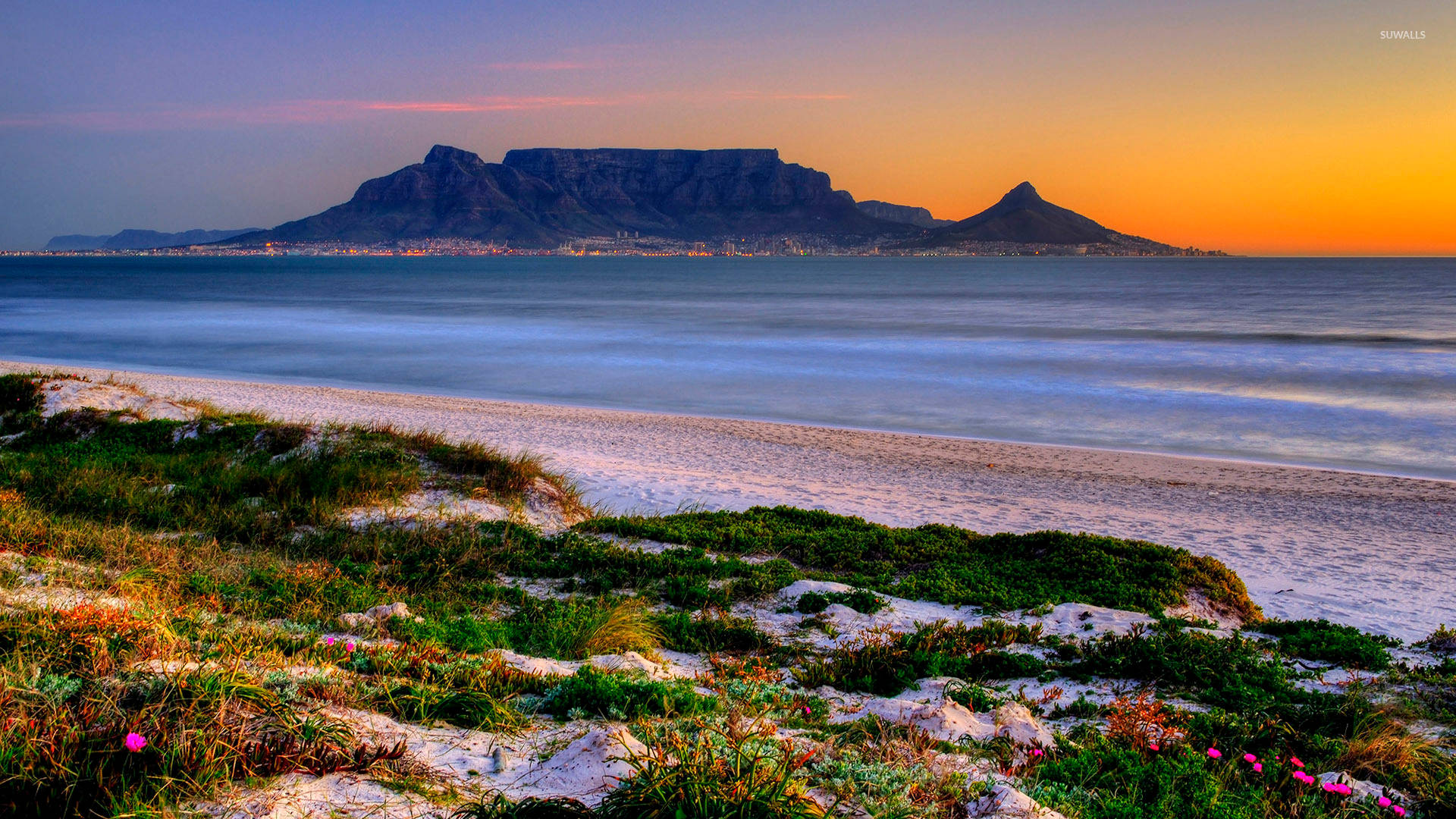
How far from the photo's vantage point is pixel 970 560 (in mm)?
9469

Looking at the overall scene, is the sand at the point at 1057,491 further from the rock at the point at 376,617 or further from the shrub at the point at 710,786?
the shrub at the point at 710,786

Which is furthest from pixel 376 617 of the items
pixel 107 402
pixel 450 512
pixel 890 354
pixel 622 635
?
pixel 890 354

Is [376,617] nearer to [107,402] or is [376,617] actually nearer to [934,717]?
[934,717]

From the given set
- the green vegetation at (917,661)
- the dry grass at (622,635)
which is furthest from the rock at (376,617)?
the green vegetation at (917,661)

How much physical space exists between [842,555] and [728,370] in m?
26.5

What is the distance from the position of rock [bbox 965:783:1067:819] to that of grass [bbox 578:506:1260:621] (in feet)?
→ 13.8

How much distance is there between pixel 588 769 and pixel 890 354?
39428mm

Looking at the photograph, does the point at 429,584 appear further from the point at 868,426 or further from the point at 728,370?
the point at 728,370

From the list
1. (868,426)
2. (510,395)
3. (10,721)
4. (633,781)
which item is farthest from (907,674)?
(510,395)

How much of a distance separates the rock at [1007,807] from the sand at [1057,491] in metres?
6.79

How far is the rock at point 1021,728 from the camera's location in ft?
15.7

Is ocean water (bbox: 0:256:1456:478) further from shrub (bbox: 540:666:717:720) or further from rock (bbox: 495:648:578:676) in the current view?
shrub (bbox: 540:666:717:720)

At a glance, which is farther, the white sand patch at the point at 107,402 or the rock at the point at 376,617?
the white sand patch at the point at 107,402

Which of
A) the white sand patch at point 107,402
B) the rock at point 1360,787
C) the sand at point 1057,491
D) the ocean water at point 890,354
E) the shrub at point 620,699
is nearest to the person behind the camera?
the rock at point 1360,787
